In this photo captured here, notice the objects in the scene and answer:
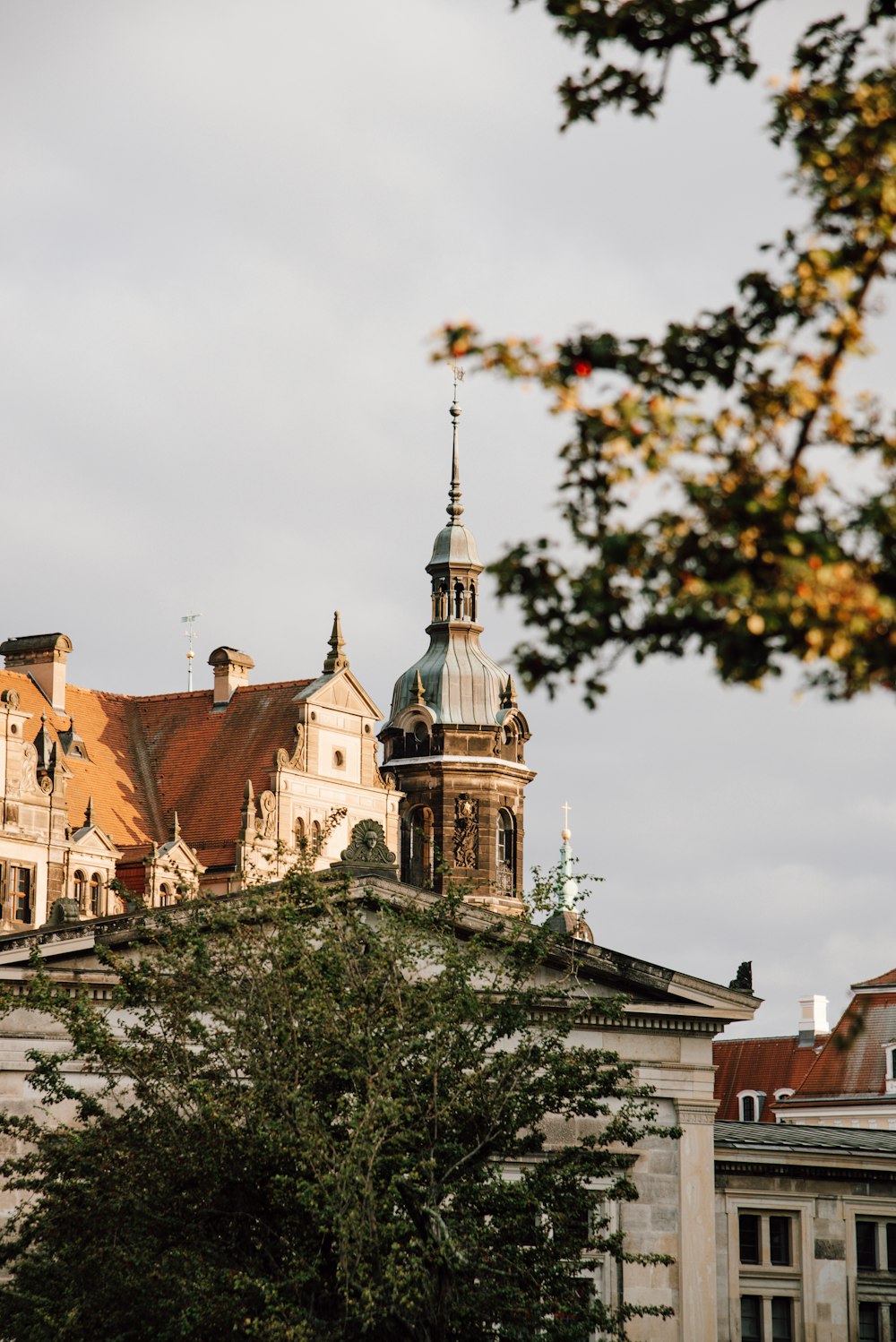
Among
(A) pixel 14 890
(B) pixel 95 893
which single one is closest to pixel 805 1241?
(A) pixel 14 890

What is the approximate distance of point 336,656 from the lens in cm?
7581

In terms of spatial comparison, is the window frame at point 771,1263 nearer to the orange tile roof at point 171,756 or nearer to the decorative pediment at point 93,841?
the decorative pediment at point 93,841

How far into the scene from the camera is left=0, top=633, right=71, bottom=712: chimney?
74562 mm

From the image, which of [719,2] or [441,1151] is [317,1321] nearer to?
[441,1151]

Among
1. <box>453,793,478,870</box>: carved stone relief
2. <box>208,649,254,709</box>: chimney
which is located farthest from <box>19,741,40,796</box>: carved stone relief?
<box>453,793,478,870</box>: carved stone relief

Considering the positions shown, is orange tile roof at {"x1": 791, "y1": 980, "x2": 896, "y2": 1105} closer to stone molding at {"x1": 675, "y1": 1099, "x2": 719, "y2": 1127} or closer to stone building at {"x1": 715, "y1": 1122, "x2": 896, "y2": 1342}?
stone building at {"x1": 715, "y1": 1122, "x2": 896, "y2": 1342}

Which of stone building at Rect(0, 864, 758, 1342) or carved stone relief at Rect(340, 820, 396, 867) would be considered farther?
carved stone relief at Rect(340, 820, 396, 867)

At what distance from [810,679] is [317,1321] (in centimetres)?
1595

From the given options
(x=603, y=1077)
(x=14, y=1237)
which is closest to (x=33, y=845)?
(x=14, y=1237)

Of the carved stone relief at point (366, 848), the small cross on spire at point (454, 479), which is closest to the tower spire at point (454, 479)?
the small cross on spire at point (454, 479)

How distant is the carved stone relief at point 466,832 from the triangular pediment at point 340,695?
36.5 ft

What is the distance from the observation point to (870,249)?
409 inches

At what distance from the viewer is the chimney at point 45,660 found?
2936 inches

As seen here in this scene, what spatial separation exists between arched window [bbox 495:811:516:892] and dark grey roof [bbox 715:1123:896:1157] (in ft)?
123
